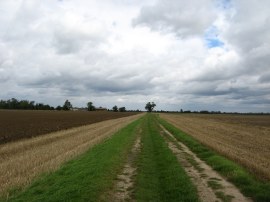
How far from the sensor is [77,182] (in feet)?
41.4

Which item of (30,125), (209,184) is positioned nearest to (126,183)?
(209,184)

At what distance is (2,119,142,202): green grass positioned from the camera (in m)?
10.7

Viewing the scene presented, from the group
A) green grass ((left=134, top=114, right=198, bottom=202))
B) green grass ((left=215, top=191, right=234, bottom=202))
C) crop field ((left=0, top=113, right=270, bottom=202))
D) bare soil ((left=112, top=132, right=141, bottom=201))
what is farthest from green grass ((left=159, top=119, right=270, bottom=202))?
bare soil ((left=112, top=132, right=141, bottom=201))

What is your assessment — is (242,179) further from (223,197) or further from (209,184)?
(223,197)

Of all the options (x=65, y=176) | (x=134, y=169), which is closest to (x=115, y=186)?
(x=65, y=176)

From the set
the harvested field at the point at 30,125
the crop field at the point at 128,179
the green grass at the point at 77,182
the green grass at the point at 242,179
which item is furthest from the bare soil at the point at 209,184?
the harvested field at the point at 30,125

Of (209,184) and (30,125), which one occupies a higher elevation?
(30,125)

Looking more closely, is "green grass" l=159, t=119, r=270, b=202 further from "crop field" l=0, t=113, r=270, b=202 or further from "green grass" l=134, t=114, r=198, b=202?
"green grass" l=134, t=114, r=198, b=202

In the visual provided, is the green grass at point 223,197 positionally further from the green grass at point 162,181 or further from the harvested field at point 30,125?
the harvested field at point 30,125

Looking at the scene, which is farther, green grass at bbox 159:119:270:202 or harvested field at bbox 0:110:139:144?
harvested field at bbox 0:110:139:144

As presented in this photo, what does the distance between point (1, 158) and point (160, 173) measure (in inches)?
391

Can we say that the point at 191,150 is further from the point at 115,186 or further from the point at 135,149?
the point at 115,186

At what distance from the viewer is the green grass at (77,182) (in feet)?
35.1

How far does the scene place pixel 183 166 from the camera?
16.5 meters
